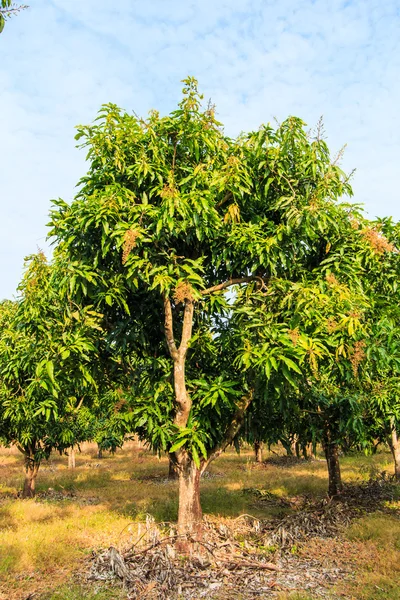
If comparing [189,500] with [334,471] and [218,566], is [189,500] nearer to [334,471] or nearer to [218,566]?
[218,566]

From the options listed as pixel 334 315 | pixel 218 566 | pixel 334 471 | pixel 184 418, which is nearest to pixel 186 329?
pixel 184 418

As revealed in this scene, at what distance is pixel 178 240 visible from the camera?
945 cm

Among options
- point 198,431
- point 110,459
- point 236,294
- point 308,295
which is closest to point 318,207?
point 308,295

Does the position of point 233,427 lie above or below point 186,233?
below

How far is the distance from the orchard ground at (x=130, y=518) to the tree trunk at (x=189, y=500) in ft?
4.01

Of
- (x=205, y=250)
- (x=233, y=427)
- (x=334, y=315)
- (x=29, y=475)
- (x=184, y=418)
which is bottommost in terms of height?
(x=29, y=475)

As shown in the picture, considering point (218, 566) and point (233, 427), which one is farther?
point (233, 427)

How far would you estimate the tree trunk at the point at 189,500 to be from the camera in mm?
8820

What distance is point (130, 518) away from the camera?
12602 mm

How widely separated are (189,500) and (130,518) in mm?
4585

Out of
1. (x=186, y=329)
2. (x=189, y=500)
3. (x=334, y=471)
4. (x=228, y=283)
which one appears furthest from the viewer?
(x=334, y=471)

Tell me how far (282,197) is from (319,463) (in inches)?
893

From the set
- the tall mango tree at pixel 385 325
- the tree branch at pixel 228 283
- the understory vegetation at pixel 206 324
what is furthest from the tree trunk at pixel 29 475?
the tall mango tree at pixel 385 325

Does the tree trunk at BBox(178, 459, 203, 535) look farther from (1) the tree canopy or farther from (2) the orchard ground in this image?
(2) the orchard ground
